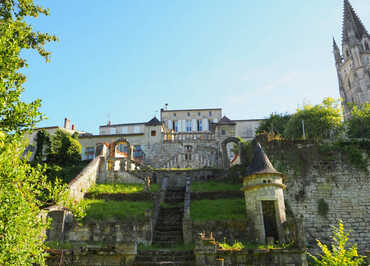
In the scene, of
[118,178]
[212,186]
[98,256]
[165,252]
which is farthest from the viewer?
[118,178]

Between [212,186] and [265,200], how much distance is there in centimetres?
607

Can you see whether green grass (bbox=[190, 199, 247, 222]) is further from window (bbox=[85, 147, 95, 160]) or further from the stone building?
window (bbox=[85, 147, 95, 160])

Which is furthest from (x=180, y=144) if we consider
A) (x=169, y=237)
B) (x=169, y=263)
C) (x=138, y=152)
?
(x=169, y=263)

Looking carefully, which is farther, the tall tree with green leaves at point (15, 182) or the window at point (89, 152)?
the window at point (89, 152)

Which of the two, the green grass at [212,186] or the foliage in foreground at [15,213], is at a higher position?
the green grass at [212,186]

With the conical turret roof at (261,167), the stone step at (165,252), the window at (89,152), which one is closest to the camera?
the stone step at (165,252)

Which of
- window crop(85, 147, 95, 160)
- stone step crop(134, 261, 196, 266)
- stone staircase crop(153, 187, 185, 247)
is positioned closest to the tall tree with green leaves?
stone step crop(134, 261, 196, 266)

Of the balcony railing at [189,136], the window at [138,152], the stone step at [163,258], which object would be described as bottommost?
the stone step at [163,258]

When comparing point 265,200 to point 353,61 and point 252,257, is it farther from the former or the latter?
point 353,61

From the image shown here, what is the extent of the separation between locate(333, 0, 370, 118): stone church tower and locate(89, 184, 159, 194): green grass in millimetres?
46392

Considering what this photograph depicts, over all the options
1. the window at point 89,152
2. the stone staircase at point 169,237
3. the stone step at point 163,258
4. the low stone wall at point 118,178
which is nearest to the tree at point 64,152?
the low stone wall at point 118,178

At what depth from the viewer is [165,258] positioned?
9.94 meters

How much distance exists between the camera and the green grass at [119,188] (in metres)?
17.5

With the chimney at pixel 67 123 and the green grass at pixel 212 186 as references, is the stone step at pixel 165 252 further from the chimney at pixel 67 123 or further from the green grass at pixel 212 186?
the chimney at pixel 67 123
